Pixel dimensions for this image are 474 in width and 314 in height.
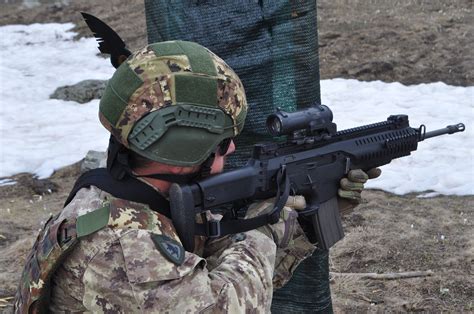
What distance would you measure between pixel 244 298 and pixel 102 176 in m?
0.65

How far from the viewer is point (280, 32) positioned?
3816 millimetres

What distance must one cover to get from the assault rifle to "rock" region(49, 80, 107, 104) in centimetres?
853

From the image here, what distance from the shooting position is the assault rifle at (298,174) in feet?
8.23

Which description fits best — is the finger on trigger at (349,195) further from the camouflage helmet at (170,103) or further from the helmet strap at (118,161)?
the helmet strap at (118,161)

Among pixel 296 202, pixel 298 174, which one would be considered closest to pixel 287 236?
pixel 296 202

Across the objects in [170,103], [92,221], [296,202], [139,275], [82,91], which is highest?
[170,103]

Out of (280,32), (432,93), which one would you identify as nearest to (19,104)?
(432,93)

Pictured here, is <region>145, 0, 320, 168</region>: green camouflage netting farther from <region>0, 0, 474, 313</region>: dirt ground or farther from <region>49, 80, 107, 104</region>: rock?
<region>49, 80, 107, 104</region>: rock

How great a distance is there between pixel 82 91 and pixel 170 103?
375 inches

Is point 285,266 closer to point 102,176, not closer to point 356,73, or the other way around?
point 102,176

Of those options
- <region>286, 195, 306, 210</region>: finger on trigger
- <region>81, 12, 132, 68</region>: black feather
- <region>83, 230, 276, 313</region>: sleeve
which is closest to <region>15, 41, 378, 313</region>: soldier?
<region>83, 230, 276, 313</region>: sleeve

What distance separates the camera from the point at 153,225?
2.29 meters

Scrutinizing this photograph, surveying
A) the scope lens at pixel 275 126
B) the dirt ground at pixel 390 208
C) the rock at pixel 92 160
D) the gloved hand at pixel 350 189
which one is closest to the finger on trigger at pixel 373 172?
the gloved hand at pixel 350 189

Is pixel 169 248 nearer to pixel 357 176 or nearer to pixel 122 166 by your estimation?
pixel 122 166
